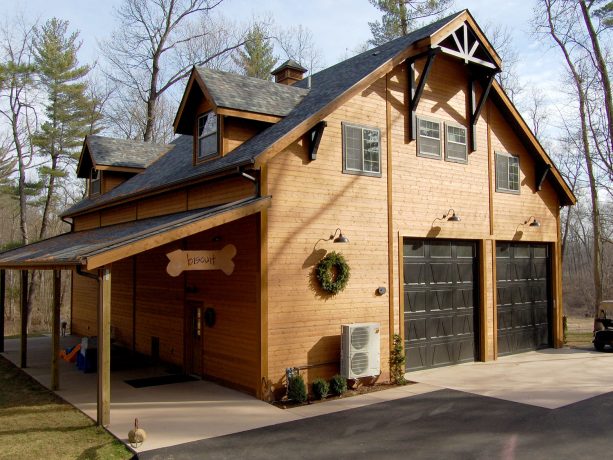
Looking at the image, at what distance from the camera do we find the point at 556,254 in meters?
17.1

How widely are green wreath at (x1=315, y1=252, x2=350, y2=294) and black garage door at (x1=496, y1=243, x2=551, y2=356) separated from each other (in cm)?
611

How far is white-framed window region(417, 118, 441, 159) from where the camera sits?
1350cm

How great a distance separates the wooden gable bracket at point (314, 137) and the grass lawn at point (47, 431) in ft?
21.5

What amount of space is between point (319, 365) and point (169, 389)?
3309mm

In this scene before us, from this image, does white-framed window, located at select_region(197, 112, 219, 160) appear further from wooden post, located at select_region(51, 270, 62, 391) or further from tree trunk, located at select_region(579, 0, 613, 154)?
tree trunk, located at select_region(579, 0, 613, 154)

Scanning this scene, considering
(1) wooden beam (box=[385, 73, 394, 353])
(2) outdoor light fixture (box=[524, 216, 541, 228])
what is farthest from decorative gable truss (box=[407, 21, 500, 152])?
(2) outdoor light fixture (box=[524, 216, 541, 228])

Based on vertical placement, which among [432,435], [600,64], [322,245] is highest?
[600,64]

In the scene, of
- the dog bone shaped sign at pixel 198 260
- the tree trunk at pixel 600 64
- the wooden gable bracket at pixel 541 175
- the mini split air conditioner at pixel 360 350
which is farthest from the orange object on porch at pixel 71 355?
the tree trunk at pixel 600 64

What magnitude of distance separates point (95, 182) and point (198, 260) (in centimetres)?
1242

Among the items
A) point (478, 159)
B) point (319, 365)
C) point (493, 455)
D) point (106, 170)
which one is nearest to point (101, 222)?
point (106, 170)

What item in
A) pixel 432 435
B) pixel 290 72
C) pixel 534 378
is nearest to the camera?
pixel 432 435

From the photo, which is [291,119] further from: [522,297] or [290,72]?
[522,297]

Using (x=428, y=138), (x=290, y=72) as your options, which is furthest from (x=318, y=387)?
(x=290, y=72)

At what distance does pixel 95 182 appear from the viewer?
20.5 metres
